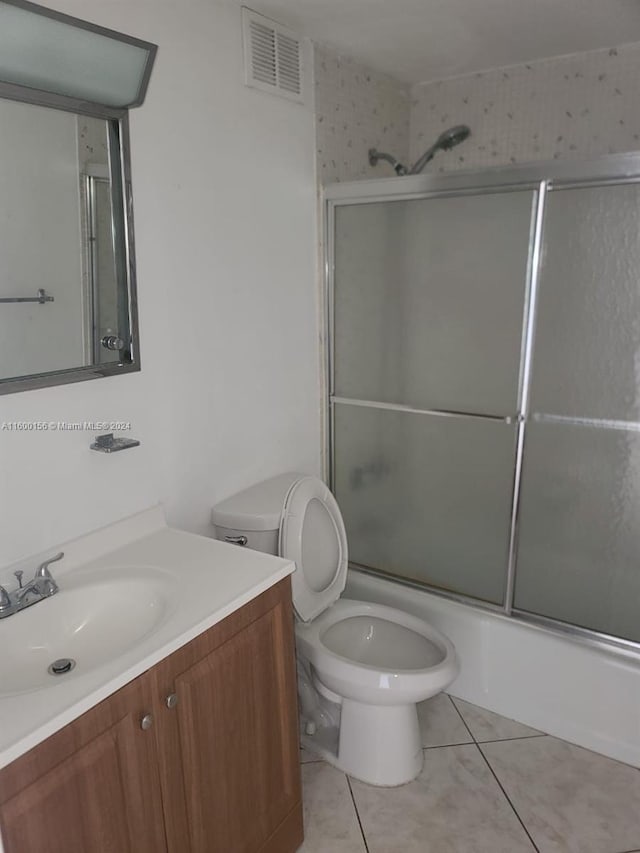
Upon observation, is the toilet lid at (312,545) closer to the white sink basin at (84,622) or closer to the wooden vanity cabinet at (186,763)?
the wooden vanity cabinet at (186,763)

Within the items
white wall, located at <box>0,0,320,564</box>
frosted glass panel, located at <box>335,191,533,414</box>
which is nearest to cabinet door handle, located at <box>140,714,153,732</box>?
white wall, located at <box>0,0,320,564</box>

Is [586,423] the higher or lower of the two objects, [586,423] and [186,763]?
the higher

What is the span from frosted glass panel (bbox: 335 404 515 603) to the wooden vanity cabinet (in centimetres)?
96

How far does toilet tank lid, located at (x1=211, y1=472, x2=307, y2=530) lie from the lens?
2.00m

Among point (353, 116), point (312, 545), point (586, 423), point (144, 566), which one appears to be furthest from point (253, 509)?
point (353, 116)

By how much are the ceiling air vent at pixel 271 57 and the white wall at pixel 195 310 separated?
0.13 ft

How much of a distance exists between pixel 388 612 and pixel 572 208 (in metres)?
1.40

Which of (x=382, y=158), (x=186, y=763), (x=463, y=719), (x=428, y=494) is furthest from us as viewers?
(x=382, y=158)

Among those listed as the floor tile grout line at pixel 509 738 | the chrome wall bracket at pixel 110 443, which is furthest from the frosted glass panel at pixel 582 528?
the chrome wall bracket at pixel 110 443

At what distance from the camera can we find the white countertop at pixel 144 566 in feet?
3.56

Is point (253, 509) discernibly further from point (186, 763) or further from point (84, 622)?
point (186, 763)

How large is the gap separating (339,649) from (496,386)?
3.28 feet

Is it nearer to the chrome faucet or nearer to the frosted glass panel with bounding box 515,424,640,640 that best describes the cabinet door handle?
the chrome faucet

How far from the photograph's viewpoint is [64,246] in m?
1.55
